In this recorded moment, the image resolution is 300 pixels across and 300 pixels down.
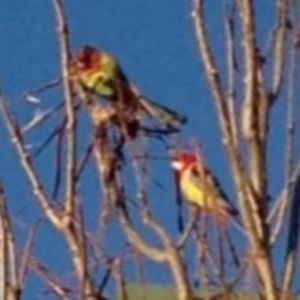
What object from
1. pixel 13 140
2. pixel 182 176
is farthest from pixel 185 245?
pixel 13 140

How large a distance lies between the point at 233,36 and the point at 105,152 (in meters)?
0.35

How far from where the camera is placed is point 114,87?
332cm

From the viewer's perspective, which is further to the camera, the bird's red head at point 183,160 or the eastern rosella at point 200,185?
the bird's red head at point 183,160

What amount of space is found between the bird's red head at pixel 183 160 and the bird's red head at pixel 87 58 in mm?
276

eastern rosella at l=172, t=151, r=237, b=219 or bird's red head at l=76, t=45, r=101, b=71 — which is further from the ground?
bird's red head at l=76, t=45, r=101, b=71

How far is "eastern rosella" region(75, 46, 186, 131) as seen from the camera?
3230 mm

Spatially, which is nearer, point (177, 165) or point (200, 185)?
point (200, 185)

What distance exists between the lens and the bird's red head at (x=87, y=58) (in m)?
3.29

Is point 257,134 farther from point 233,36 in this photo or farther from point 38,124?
point 38,124

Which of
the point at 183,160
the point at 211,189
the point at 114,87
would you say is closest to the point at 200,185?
the point at 211,189

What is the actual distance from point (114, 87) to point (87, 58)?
0.09m

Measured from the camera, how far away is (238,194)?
283 cm

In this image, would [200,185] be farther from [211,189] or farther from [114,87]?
[114,87]

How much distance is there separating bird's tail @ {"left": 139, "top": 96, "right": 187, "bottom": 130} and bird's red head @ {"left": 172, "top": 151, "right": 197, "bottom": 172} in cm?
7
